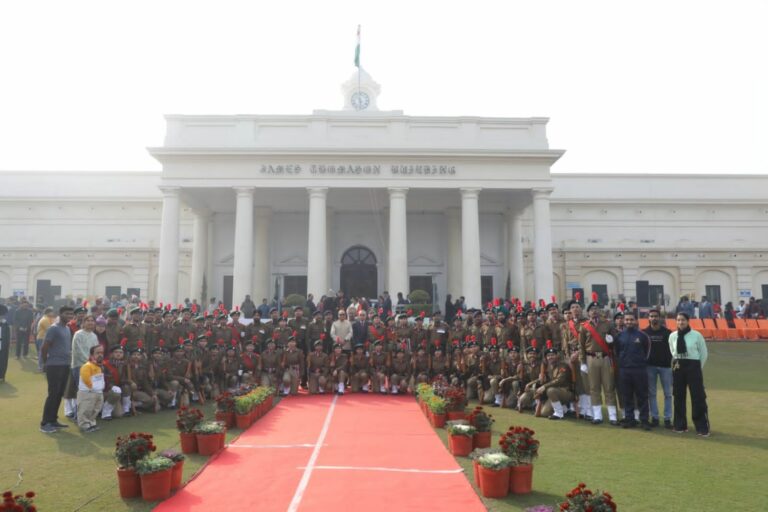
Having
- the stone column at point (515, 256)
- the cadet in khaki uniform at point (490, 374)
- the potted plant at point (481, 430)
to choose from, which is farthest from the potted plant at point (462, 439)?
the stone column at point (515, 256)

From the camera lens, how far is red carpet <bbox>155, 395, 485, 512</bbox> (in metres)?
5.90

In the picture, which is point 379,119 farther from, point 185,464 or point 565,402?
point 185,464

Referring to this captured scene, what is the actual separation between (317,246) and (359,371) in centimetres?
1297

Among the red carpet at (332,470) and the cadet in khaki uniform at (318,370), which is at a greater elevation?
the cadet in khaki uniform at (318,370)

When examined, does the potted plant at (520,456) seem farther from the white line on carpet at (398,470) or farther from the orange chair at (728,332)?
the orange chair at (728,332)

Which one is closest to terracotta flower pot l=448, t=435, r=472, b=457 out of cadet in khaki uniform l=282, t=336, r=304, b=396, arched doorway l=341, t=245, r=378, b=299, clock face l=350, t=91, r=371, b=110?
cadet in khaki uniform l=282, t=336, r=304, b=396

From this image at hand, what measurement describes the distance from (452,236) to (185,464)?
2589cm

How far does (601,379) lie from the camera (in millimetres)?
10320

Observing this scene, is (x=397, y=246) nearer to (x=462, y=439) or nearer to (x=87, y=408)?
(x=87, y=408)

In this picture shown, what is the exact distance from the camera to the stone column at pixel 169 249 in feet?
85.9

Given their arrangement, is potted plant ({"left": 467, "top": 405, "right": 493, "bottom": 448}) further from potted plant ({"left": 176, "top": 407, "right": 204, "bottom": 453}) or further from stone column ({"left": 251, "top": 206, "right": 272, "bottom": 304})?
stone column ({"left": 251, "top": 206, "right": 272, "bottom": 304})

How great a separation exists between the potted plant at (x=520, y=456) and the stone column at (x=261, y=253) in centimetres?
2646

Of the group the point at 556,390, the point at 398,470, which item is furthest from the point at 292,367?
the point at 398,470

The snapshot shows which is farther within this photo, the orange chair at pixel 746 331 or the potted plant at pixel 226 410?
the orange chair at pixel 746 331
